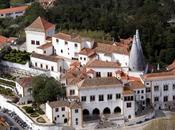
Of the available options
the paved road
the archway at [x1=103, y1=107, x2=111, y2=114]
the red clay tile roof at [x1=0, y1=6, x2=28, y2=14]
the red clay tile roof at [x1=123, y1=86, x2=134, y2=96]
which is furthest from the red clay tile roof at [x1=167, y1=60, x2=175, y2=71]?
the red clay tile roof at [x1=0, y1=6, x2=28, y2=14]

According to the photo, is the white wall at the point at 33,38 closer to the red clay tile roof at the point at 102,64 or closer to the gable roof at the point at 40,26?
the gable roof at the point at 40,26

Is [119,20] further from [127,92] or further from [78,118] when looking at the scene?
[78,118]

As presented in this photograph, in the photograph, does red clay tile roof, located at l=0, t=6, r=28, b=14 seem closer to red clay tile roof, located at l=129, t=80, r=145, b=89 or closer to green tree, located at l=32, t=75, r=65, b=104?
green tree, located at l=32, t=75, r=65, b=104

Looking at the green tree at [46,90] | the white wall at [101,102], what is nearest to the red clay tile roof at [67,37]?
the green tree at [46,90]

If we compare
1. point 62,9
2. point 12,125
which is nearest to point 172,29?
point 62,9

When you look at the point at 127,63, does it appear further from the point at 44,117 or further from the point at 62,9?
the point at 62,9
